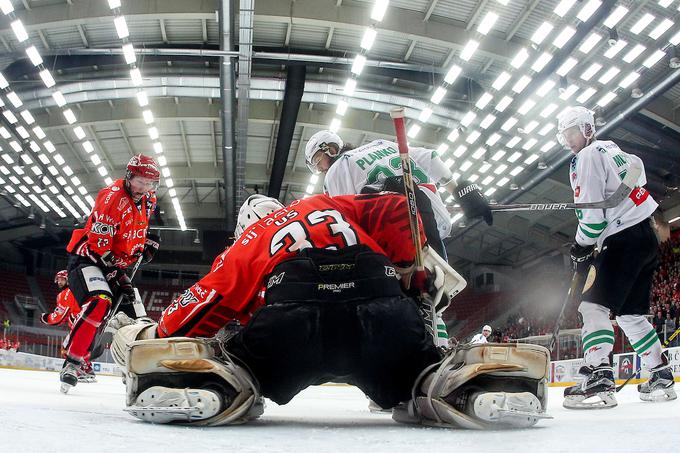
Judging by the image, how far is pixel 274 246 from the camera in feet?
5.67

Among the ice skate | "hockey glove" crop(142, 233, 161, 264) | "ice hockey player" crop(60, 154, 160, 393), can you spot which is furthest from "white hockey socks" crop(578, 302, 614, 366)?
"hockey glove" crop(142, 233, 161, 264)

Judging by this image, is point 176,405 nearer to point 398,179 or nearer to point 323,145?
point 398,179

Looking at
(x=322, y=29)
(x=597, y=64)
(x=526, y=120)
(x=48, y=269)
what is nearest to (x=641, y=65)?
(x=597, y=64)

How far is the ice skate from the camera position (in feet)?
4.94

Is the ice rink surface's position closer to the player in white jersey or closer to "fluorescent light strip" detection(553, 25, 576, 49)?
the player in white jersey

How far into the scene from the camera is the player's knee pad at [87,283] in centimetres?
362

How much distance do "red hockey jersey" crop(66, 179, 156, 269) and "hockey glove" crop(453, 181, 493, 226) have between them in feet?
7.36

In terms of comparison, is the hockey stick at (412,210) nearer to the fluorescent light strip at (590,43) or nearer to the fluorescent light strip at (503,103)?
the fluorescent light strip at (590,43)

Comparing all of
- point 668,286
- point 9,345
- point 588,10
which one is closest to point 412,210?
point 588,10

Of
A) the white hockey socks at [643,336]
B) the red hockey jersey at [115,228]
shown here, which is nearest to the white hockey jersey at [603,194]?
the white hockey socks at [643,336]

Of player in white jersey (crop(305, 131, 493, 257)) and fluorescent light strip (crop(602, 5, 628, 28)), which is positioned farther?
fluorescent light strip (crop(602, 5, 628, 28))

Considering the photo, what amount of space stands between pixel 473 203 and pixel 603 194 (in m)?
1.13

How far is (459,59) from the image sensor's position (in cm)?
1095

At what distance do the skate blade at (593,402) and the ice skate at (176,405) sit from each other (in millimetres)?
1918
